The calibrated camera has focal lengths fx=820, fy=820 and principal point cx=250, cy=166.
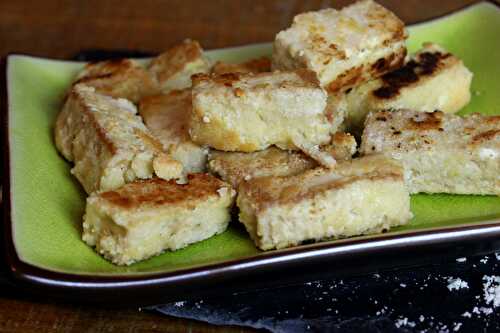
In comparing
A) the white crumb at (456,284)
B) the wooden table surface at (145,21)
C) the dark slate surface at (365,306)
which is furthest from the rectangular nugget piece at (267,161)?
the wooden table surface at (145,21)

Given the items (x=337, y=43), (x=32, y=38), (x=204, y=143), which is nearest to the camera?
(x=204, y=143)

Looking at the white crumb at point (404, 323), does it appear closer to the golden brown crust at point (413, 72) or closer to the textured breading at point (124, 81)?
the golden brown crust at point (413, 72)

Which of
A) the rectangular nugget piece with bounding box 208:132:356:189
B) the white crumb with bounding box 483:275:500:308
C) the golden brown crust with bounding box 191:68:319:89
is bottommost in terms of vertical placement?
the white crumb with bounding box 483:275:500:308

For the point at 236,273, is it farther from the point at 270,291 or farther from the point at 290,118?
the point at 290,118

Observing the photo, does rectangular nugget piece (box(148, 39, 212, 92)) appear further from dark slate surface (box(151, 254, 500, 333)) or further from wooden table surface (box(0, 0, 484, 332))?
wooden table surface (box(0, 0, 484, 332))

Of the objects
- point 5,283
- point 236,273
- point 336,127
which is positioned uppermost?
point 336,127

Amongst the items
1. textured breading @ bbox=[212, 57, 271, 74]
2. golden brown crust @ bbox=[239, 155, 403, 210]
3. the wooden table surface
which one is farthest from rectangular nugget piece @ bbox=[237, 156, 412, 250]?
the wooden table surface

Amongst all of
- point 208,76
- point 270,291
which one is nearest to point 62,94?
point 208,76
